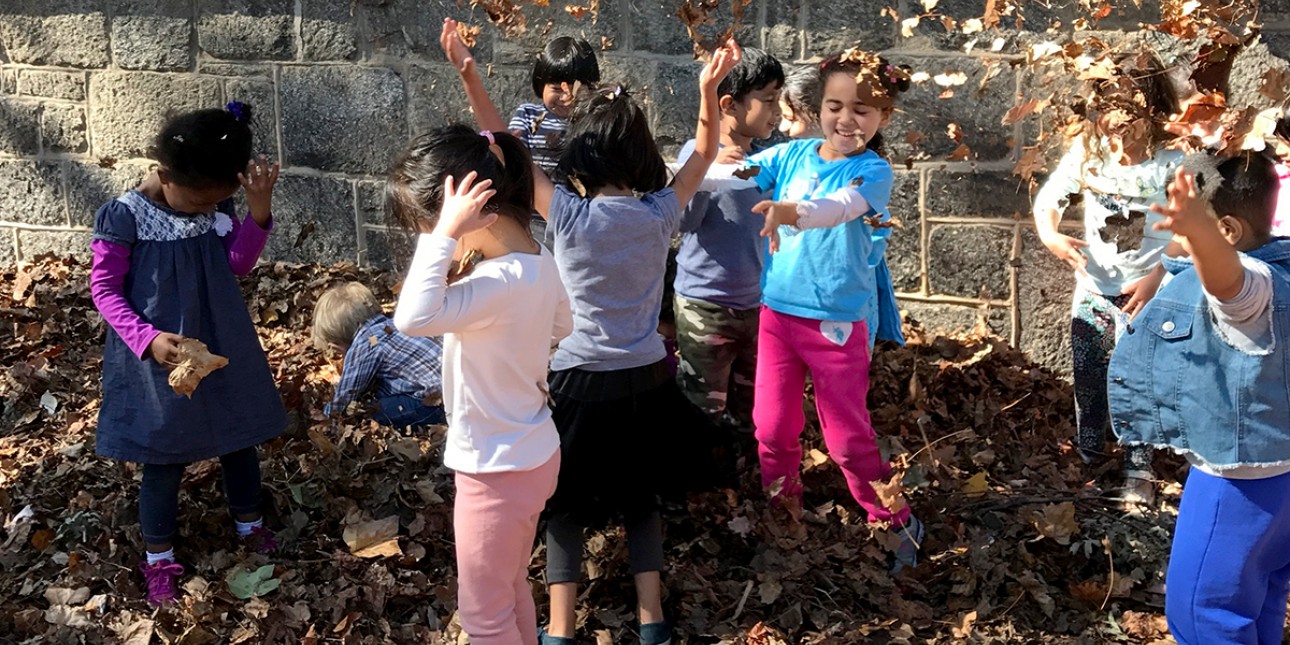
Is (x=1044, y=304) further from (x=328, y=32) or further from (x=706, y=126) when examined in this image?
(x=328, y=32)

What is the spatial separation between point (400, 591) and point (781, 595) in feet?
3.82

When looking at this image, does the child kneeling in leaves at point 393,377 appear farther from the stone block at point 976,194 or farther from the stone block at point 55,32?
the stone block at point 55,32

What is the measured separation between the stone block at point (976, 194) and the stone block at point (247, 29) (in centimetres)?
309

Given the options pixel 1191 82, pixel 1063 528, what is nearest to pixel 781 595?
pixel 1063 528

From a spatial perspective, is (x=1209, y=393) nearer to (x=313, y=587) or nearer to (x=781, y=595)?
(x=781, y=595)

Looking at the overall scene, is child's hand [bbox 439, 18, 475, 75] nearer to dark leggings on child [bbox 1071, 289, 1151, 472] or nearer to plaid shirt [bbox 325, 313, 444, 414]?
plaid shirt [bbox 325, 313, 444, 414]

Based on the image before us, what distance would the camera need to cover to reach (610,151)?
338cm

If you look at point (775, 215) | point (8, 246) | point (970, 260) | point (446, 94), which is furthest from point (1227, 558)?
point (8, 246)

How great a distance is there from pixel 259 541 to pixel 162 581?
0.32 meters

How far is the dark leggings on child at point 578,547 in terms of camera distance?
3537mm

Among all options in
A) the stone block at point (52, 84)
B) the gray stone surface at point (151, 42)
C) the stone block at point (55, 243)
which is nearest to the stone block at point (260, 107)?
the gray stone surface at point (151, 42)

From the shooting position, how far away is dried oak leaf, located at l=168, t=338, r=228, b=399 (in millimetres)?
3572

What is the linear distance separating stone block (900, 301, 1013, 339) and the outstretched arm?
1.98 meters

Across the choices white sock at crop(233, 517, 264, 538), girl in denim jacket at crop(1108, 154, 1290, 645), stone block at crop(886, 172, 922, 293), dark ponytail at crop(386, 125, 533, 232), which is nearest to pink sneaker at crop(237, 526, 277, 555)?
white sock at crop(233, 517, 264, 538)
